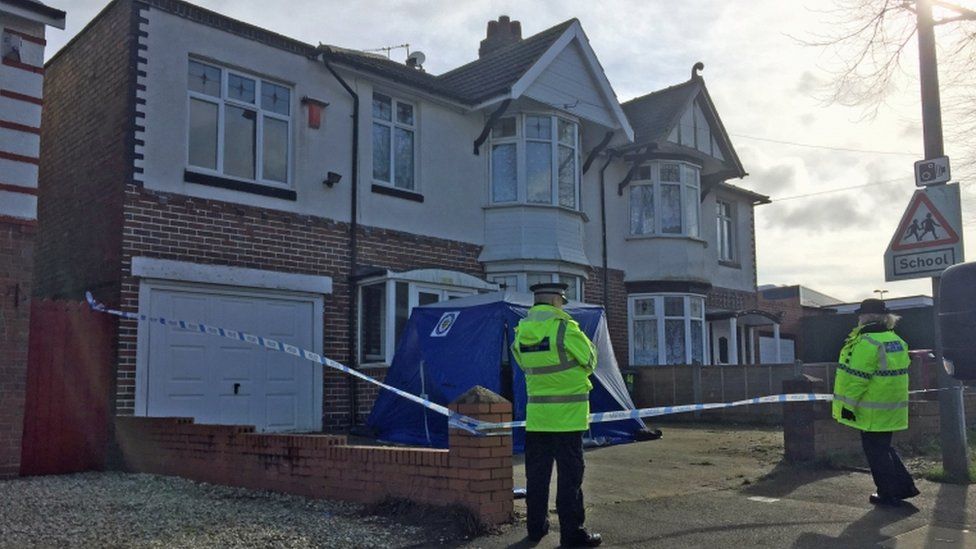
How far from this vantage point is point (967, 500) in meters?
7.37

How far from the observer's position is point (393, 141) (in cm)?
1415

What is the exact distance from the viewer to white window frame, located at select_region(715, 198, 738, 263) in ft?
72.7

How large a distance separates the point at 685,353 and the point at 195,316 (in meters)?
11.1

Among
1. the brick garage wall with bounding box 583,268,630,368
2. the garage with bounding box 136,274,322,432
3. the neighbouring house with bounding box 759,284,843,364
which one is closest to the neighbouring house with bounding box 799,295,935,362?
the neighbouring house with bounding box 759,284,843,364

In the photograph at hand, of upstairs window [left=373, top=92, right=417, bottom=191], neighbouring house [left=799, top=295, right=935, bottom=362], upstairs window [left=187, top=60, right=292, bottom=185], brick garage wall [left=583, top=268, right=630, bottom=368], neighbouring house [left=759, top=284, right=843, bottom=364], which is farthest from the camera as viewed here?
neighbouring house [left=759, top=284, right=843, bottom=364]

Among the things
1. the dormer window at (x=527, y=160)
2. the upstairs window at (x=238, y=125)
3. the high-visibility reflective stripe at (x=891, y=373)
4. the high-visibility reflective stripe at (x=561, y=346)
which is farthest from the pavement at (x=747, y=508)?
the dormer window at (x=527, y=160)

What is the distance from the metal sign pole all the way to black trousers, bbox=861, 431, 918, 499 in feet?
4.46

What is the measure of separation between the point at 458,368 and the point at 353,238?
335 centimetres

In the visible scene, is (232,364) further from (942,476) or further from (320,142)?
(942,476)

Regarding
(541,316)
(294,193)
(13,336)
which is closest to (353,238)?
(294,193)

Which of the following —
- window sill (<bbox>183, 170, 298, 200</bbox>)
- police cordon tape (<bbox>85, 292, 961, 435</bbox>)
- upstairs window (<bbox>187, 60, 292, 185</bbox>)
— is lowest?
police cordon tape (<bbox>85, 292, 961, 435</bbox>)

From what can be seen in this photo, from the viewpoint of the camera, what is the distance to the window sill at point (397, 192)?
13680 mm

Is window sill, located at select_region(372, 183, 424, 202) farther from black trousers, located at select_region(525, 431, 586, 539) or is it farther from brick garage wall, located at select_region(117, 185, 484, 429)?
black trousers, located at select_region(525, 431, 586, 539)

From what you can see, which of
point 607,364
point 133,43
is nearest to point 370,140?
point 133,43
